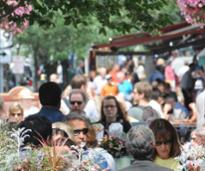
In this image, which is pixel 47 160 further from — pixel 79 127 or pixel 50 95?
pixel 50 95

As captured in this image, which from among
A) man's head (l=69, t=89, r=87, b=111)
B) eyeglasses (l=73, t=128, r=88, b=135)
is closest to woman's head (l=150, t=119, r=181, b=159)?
eyeglasses (l=73, t=128, r=88, b=135)

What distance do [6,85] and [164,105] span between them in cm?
1496

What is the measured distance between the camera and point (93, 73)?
90.4ft

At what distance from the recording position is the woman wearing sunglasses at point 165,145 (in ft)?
27.3

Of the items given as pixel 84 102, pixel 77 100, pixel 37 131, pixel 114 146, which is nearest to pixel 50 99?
pixel 114 146

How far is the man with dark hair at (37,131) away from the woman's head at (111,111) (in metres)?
3.94

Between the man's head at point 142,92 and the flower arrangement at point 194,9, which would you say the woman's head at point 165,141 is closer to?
the flower arrangement at point 194,9

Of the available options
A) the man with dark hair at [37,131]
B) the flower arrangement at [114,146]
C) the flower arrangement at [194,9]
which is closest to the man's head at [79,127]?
the flower arrangement at [114,146]

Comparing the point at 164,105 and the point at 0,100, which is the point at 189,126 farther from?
the point at 0,100

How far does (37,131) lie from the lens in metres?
7.27

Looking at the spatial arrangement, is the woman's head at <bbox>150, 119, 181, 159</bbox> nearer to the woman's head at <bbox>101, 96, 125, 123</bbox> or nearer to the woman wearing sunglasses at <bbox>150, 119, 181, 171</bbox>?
the woman wearing sunglasses at <bbox>150, 119, 181, 171</bbox>

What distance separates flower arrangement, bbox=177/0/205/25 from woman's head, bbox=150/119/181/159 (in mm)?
1087

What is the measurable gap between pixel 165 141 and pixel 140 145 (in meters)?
1.64

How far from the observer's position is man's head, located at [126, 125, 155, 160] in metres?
6.80
